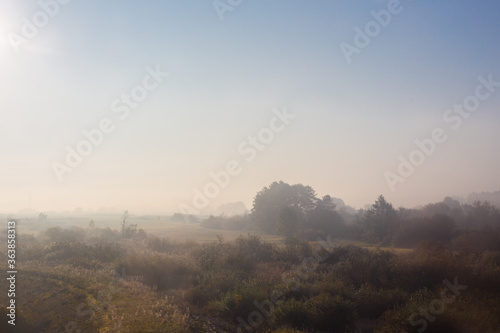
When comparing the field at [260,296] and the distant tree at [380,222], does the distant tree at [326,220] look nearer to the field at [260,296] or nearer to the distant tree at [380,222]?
the distant tree at [380,222]

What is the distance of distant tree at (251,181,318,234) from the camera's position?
54.7m

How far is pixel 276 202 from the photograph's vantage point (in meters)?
55.9

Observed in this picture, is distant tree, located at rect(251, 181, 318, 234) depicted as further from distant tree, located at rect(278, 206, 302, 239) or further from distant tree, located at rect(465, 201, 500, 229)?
distant tree, located at rect(465, 201, 500, 229)

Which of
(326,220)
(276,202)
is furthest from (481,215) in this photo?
(276,202)

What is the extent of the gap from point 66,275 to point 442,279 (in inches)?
670

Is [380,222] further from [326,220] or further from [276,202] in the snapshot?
[276,202]

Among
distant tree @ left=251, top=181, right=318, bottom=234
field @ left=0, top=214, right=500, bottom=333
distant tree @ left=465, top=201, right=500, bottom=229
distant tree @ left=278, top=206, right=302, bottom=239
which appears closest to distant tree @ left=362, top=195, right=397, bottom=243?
distant tree @ left=278, top=206, right=302, bottom=239

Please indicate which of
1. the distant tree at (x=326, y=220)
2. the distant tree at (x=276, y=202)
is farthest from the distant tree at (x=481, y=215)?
the distant tree at (x=276, y=202)

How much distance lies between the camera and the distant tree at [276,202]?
54719 mm

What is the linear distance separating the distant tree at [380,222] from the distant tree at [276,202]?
13.2 meters

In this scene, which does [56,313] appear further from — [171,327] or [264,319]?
[264,319]

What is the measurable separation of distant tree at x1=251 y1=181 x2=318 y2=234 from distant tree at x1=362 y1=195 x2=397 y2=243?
13215 millimetres

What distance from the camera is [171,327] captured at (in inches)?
273

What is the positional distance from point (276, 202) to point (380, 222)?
20342 mm
